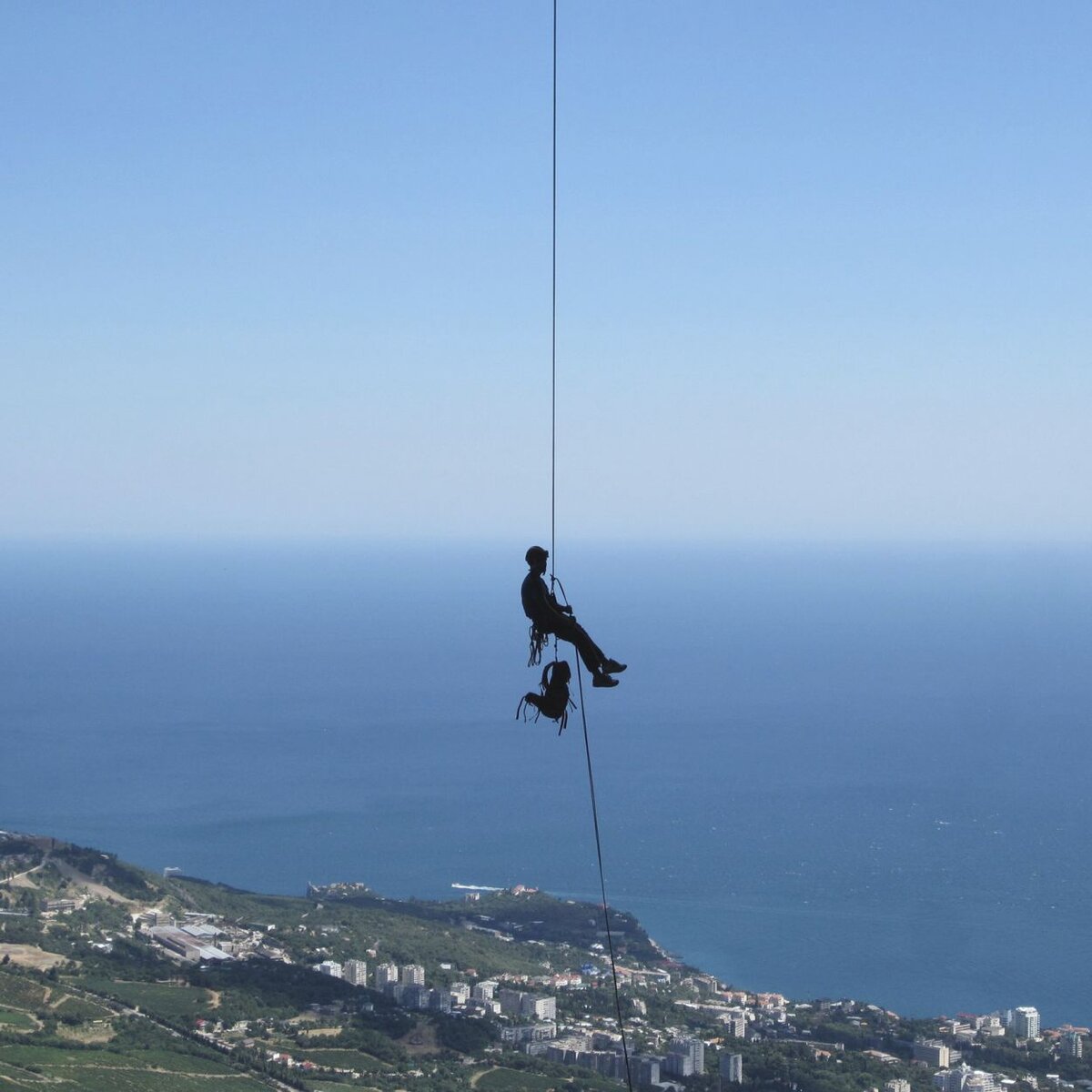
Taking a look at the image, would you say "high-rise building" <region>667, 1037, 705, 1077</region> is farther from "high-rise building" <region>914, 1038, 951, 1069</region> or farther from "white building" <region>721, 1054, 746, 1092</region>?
"high-rise building" <region>914, 1038, 951, 1069</region>

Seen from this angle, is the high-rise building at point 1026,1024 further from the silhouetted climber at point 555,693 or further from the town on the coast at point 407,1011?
the silhouetted climber at point 555,693

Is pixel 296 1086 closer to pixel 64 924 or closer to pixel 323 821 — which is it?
pixel 64 924

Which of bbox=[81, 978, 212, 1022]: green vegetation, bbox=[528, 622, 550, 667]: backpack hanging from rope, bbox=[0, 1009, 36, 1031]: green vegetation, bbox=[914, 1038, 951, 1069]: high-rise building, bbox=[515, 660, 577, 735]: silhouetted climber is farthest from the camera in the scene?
bbox=[81, 978, 212, 1022]: green vegetation

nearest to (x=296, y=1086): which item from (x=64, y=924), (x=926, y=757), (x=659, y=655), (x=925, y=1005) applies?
(x=64, y=924)

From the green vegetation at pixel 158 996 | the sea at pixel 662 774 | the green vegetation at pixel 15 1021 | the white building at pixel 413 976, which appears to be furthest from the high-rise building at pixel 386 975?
the sea at pixel 662 774

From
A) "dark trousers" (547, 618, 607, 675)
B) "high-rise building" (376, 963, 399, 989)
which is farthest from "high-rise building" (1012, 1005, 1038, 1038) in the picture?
"dark trousers" (547, 618, 607, 675)

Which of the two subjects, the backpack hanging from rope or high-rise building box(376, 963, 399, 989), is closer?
the backpack hanging from rope
